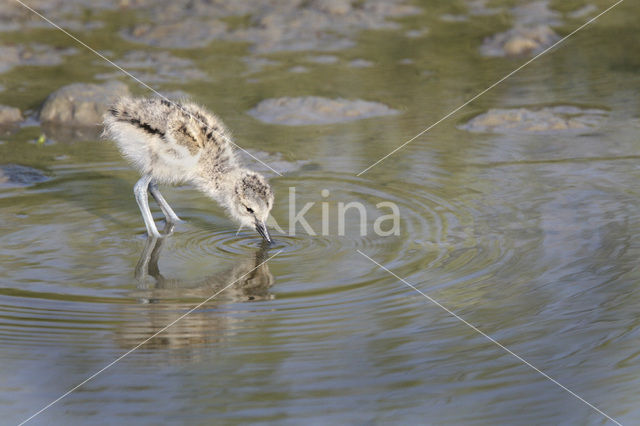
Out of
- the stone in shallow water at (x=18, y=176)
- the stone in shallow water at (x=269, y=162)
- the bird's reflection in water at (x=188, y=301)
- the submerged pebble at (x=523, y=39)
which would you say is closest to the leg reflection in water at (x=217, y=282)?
the bird's reflection in water at (x=188, y=301)

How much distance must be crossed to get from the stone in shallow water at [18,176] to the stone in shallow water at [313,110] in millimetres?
2162

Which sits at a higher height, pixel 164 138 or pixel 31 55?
pixel 31 55

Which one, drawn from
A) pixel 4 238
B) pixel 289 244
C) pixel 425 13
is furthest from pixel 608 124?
pixel 4 238

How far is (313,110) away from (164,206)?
2352mm

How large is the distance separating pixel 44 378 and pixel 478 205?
3.27 meters

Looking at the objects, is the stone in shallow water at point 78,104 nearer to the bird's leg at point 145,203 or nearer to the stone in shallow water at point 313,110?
the stone in shallow water at point 313,110

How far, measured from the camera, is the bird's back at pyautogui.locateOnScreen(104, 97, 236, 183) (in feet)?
20.6

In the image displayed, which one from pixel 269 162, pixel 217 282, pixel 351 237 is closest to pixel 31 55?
pixel 269 162

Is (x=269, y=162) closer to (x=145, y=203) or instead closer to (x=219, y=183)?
(x=219, y=183)

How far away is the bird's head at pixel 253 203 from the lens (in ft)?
19.7

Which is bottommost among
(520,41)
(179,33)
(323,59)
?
(323,59)

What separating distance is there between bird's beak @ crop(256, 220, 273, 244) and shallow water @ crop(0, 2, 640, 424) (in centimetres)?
10

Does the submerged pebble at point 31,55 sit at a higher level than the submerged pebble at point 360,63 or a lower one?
higher

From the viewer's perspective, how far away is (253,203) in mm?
6023
